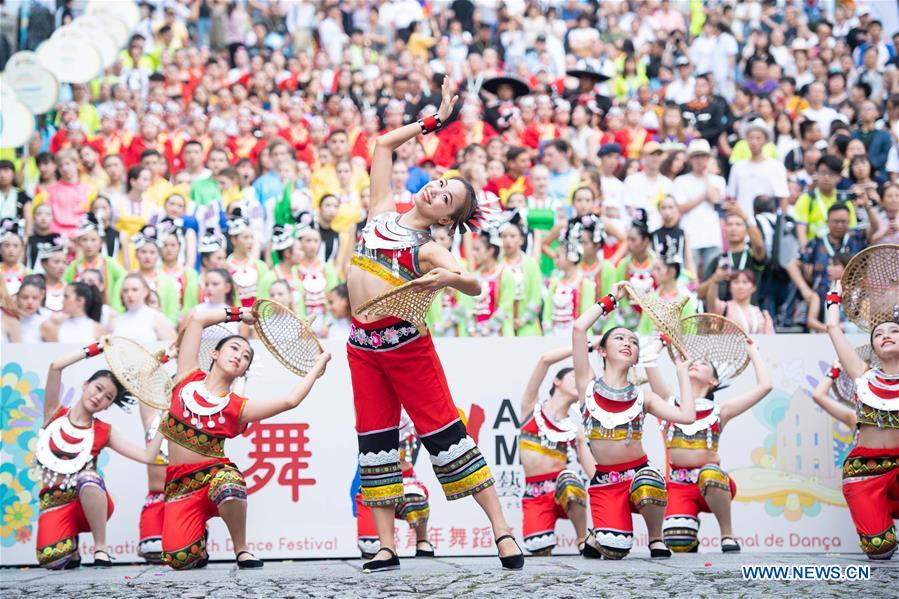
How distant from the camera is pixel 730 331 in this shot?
7059 millimetres

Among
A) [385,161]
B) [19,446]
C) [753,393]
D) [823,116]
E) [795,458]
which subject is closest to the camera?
[385,161]

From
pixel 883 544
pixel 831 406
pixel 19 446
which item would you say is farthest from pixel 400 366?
pixel 19 446

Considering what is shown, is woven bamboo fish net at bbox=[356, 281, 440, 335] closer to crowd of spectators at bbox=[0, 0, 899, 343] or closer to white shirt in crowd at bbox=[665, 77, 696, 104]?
crowd of spectators at bbox=[0, 0, 899, 343]

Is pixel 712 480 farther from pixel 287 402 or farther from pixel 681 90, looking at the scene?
pixel 681 90

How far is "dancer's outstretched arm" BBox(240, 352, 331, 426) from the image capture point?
602cm

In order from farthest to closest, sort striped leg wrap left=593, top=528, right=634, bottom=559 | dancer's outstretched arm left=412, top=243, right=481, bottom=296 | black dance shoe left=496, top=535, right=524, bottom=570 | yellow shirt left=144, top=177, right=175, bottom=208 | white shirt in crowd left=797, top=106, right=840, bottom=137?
white shirt in crowd left=797, top=106, right=840, bottom=137 < yellow shirt left=144, top=177, right=175, bottom=208 < striped leg wrap left=593, top=528, right=634, bottom=559 < black dance shoe left=496, top=535, right=524, bottom=570 < dancer's outstretched arm left=412, top=243, right=481, bottom=296

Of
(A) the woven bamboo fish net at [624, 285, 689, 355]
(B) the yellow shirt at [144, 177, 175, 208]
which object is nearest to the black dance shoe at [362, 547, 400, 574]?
(A) the woven bamboo fish net at [624, 285, 689, 355]


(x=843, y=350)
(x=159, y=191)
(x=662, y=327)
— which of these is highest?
(x=159, y=191)

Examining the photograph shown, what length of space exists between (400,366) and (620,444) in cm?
164

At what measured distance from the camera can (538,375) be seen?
696cm

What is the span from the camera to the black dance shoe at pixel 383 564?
5.32 m

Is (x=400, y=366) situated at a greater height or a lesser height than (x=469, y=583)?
greater

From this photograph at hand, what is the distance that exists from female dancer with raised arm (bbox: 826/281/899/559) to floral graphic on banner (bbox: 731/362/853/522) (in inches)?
36.3

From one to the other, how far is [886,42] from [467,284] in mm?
11174
